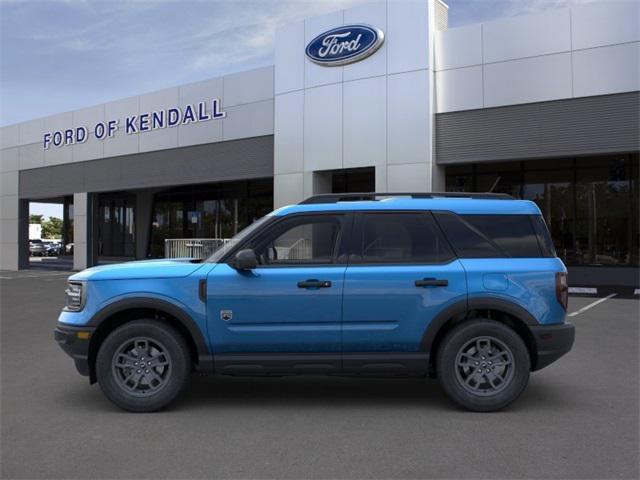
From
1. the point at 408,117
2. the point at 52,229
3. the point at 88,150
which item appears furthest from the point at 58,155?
the point at 52,229

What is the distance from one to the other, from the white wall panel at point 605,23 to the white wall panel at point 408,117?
13.6ft

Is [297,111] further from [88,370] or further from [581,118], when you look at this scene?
[88,370]

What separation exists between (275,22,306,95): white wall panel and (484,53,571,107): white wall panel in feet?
20.0

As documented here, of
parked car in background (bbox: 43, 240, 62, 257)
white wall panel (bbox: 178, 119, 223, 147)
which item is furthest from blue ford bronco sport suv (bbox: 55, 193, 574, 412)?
parked car in background (bbox: 43, 240, 62, 257)

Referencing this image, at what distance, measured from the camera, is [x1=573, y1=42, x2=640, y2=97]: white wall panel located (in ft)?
49.1

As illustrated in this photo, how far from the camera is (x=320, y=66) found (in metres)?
18.7

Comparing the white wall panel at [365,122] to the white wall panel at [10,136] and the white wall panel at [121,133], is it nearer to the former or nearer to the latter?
the white wall panel at [121,133]

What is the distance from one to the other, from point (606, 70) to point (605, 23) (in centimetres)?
122

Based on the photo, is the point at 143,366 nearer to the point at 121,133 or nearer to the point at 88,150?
the point at 121,133

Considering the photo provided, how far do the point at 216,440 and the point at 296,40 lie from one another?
17.0 m

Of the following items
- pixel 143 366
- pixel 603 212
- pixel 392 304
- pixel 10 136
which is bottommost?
pixel 143 366

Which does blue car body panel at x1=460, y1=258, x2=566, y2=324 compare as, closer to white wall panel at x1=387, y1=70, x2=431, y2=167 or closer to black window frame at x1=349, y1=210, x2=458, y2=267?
black window frame at x1=349, y1=210, x2=458, y2=267

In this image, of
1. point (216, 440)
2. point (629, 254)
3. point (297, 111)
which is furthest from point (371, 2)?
point (216, 440)

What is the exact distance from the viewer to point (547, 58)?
15805 millimetres
